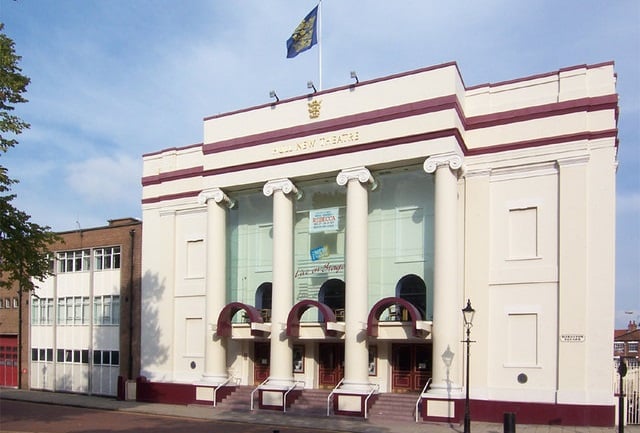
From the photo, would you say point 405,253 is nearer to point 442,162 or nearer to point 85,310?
point 442,162

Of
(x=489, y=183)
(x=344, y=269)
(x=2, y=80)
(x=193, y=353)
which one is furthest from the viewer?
(x=193, y=353)

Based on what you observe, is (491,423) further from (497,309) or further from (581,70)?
(581,70)

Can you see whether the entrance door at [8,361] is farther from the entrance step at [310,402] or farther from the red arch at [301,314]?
the red arch at [301,314]

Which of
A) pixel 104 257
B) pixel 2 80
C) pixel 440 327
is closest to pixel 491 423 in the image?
pixel 440 327

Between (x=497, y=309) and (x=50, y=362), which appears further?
(x=50, y=362)

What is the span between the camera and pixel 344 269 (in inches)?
1185

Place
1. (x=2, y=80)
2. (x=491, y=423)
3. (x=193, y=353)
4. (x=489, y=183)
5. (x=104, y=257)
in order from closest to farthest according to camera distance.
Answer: (x=2, y=80)
(x=491, y=423)
(x=489, y=183)
(x=193, y=353)
(x=104, y=257)

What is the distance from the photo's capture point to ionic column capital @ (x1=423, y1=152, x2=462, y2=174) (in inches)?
1024

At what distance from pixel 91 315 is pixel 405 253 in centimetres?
1971

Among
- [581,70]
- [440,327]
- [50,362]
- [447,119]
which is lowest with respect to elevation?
[50,362]

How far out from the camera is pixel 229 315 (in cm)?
3094

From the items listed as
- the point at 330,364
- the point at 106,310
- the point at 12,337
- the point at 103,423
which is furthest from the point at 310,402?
the point at 12,337

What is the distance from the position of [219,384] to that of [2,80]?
15537 millimetres

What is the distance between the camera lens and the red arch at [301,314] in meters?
28.5
